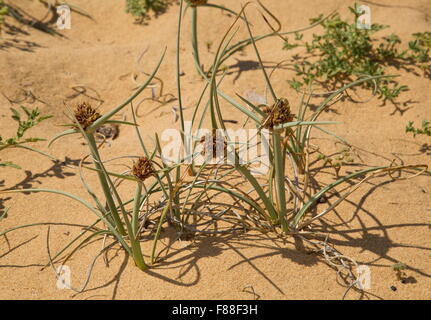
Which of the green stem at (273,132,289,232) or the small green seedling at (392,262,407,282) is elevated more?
the green stem at (273,132,289,232)

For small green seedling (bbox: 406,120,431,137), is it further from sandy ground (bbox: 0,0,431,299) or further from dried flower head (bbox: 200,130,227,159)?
dried flower head (bbox: 200,130,227,159)

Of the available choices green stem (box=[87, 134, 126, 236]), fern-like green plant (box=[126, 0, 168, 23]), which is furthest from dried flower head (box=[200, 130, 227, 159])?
fern-like green plant (box=[126, 0, 168, 23])

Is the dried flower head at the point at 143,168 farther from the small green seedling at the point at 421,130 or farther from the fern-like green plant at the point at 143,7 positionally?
the fern-like green plant at the point at 143,7

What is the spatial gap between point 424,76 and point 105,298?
96.1 inches

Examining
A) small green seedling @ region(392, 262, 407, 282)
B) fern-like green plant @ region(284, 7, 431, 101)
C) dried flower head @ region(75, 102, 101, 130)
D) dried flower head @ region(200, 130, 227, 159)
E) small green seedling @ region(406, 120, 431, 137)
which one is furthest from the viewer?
fern-like green plant @ region(284, 7, 431, 101)

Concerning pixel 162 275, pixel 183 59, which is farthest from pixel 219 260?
pixel 183 59

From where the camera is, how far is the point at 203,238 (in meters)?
1.94

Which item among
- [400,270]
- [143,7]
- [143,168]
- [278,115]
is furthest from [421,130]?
[143,7]

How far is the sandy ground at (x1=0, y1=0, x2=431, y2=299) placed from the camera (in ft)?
5.78

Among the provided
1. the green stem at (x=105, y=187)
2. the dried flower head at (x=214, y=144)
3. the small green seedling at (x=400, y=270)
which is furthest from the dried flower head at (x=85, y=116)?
the small green seedling at (x=400, y=270)

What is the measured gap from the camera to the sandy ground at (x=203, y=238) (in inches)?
69.3

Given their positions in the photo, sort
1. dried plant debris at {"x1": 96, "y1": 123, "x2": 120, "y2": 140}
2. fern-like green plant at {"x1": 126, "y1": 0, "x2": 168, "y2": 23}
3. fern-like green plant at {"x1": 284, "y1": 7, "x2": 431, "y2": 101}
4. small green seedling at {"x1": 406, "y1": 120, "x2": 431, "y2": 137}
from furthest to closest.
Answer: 1. fern-like green plant at {"x1": 126, "y1": 0, "x2": 168, "y2": 23}
2. fern-like green plant at {"x1": 284, "y1": 7, "x2": 431, "y2": 101}
3. dried plant debris at {"x1": 96, "y1": 123, "x2": 120, "y2": 140}
4. small green seedling at {"x1": 406, "y1": 120, "x2": 431, "y2": 137}

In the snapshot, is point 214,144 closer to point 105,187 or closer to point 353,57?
point 105,187

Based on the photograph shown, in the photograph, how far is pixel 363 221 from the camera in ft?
6.54
